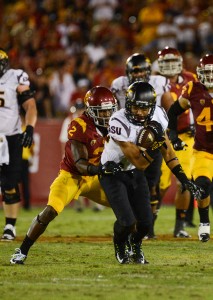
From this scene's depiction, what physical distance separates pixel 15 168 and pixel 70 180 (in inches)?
72.0

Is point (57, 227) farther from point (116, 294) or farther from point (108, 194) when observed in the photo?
point (116, 294)

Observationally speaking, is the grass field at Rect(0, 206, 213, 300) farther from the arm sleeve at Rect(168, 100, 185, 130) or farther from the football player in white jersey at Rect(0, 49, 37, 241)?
the arm sleeve at Rect(168, 100, 185, 130)

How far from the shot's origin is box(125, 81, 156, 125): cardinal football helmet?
6.06 metres

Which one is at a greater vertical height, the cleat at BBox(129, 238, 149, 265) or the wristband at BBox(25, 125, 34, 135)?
the wristband at BBox(25, 125, 34, 135)

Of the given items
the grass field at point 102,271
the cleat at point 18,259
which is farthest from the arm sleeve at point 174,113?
the cleat at point 18,259

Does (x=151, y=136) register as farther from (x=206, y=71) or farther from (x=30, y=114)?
(x=30, y=114)

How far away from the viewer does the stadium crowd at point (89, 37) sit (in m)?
13.7

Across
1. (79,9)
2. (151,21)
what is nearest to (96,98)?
(151,21)

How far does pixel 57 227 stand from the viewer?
9.73 m

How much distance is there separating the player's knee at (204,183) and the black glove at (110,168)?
1.52 meters

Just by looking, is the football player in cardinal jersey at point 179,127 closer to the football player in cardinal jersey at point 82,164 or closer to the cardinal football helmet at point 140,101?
the football player in cardinal jersey at point 82,164

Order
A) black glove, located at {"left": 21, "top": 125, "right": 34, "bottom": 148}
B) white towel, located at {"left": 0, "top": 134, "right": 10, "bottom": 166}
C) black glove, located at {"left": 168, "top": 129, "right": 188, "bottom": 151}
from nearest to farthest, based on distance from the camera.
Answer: black glove, located at {"left": 168, "top": 129, "right": 188, "bottom": 151}, black glove, located at {"left": 21, "top": 125, "right": 34, "bottom": 148}, white towel, located at {"left": 0, "top": 134, "right": 10, "bottom": 166}

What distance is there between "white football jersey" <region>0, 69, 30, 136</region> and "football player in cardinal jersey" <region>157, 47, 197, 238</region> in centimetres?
147

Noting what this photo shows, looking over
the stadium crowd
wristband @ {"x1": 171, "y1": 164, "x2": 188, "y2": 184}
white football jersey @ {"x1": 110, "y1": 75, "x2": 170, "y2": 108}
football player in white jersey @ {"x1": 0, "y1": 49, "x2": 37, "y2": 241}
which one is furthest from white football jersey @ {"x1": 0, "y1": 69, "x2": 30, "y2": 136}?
the stadium crowd
